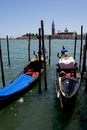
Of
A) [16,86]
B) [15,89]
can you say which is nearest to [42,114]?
[15,89]

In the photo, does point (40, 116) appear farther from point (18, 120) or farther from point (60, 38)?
point (60, 38)

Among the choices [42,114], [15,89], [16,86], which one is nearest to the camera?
[42,114]

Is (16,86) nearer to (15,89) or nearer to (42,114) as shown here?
(15,89)

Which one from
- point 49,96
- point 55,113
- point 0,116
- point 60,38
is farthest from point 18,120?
point 60,38

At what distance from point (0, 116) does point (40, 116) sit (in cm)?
193

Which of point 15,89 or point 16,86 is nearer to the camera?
point 15,89

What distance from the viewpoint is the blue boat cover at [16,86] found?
540 inches

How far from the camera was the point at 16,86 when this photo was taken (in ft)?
50.0

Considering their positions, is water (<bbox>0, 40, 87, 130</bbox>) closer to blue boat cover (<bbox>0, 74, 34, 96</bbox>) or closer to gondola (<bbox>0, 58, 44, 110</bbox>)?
gondola (<bbox>0, 58, 44, 110</bbox>)

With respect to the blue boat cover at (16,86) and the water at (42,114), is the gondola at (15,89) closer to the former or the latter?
the blue boat cover at (16,86)

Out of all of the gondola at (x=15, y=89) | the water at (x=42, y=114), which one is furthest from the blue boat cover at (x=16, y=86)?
the water at (x=42, y=114)

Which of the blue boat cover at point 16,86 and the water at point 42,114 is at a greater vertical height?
the blue boat cover at point 16,86

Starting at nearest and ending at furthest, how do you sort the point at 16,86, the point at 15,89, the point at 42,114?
the point at 42,114
the point at 15,89
the point at 16,86

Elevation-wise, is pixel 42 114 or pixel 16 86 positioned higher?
pixel 16 86
